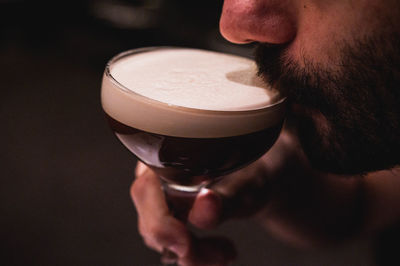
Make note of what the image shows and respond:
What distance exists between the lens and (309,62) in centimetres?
87

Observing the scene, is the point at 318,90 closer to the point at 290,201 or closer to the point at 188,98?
the point at 188,98

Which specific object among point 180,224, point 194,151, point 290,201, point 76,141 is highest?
point 194,151

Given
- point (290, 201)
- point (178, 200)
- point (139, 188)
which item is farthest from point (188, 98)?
point (290, 201)

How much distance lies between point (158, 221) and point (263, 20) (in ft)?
2.36

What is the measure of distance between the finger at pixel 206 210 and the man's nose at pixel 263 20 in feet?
1.83

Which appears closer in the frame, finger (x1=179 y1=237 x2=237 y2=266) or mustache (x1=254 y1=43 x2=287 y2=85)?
mustache (x1=254 y1=43 x2=287 y2=85)

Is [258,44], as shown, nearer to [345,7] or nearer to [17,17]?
[345,7]

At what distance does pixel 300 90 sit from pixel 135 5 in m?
4.60

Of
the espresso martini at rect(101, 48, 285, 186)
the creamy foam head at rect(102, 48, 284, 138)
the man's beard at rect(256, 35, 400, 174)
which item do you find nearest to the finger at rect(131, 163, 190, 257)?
the espresso martini at rect(101, 48, 285, 186)

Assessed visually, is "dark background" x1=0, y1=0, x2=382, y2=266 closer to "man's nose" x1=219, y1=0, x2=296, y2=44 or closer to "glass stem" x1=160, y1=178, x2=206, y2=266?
"glass stem" x1=160, y1=178, x2=206, y2=266

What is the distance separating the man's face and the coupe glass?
105 millimetres

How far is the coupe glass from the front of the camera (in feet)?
2.80

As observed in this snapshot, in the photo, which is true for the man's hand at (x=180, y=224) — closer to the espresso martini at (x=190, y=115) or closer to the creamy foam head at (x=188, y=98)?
the espresso martini at (x=190, y=115)

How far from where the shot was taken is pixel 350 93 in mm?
913
